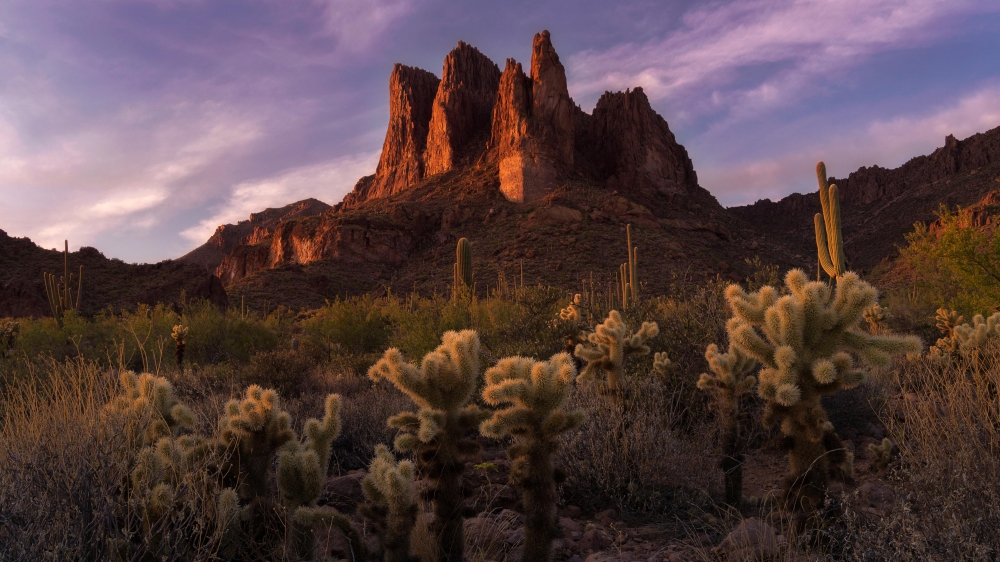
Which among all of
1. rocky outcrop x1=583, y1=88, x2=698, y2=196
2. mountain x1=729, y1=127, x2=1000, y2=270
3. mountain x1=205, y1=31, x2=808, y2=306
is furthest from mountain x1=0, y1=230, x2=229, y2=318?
A: mountain x1=729, y1=127, x2=1000, y2=270

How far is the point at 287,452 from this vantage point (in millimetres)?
3092

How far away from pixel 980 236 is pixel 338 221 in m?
52.4

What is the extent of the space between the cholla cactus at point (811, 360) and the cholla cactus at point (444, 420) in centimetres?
162

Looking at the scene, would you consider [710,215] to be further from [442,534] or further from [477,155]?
[442,534]

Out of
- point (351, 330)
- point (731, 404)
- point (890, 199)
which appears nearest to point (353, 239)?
point (351, 330)

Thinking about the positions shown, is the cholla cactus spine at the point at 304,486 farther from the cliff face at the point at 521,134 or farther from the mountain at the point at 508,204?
the cliff face at the point at 521,134

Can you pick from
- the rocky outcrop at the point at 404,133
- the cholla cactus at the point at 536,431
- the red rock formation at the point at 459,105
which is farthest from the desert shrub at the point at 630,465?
the rocky outcrop at the point at 404,133

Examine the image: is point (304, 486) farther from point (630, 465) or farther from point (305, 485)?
point (630, 465)

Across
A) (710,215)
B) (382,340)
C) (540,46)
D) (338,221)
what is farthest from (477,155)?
(382,340)

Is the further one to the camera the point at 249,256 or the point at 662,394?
the point at 249,256

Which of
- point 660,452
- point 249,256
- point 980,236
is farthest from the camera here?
point 249,256

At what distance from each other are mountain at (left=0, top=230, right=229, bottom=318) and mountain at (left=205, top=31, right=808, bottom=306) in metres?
6.01

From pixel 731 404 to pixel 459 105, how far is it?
84338 mm

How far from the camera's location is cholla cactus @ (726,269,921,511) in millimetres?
3277
